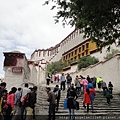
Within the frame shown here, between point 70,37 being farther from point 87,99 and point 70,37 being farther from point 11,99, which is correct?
point 11,99

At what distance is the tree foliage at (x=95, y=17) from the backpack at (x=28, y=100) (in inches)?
139

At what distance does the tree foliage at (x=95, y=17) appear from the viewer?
8586mm

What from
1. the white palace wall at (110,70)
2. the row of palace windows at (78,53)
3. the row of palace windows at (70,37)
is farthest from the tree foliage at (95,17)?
the row of palace windows at (70,37)

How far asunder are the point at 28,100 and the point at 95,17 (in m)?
4.30

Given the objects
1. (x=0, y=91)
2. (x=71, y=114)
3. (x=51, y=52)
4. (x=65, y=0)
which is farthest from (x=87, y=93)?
(x=51, y=52)

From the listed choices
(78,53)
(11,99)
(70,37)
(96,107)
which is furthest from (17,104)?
(70,37)

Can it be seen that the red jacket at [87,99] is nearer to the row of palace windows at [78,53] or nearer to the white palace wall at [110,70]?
the white palace wall at [110,70]

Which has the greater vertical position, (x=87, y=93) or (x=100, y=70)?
(x=100, y=70)

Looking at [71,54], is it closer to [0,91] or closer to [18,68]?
[18,68]

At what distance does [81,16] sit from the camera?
941 cm

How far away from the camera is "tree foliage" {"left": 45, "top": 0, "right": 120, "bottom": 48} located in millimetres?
8586

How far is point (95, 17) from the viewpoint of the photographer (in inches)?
359

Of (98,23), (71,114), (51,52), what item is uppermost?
(51,52)

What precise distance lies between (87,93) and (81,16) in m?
4.87
